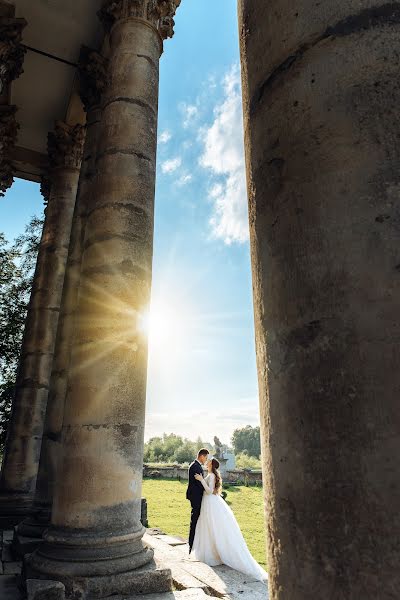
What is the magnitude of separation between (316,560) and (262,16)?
11.9 feet

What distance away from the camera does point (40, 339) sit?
18125 millimetres

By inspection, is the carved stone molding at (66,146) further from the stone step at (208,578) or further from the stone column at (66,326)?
the stone step at (208,578)

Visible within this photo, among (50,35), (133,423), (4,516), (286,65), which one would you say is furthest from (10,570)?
(50,35)

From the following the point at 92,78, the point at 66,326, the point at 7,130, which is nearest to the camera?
the point at 66,326

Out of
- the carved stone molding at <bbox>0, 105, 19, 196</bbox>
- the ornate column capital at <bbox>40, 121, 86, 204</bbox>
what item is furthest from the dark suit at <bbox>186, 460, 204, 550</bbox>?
the carved stone molding at <bbox>0, 105, 19, 196</bbox>

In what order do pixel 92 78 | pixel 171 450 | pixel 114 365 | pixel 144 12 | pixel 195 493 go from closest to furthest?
pixel 114 365 → pixel 144 12 → pixel 195 493 → pixel 92 78 → pixel 171 450

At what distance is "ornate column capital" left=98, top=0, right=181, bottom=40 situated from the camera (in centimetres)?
1186

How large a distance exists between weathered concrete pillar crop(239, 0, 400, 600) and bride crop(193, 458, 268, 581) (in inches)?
412

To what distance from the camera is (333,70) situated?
8.44 feet

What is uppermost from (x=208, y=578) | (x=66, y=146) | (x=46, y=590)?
(x=66, y=146)

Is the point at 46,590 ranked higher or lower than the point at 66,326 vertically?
lower

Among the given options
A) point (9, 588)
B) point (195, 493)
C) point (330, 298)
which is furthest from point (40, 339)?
point (330, 298)

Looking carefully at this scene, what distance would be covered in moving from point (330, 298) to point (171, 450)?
17094cm

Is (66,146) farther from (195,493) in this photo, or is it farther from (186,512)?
(186,512)
